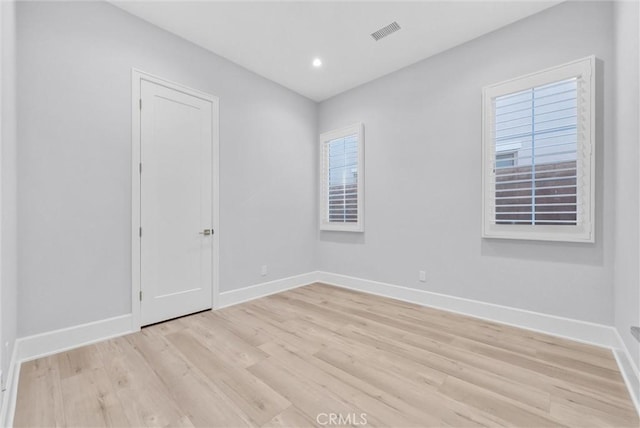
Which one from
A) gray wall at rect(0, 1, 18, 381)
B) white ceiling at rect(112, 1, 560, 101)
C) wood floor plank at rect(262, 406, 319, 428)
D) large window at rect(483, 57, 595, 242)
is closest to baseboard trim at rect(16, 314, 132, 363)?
gray wall at rect(0, 1, 18, 381)

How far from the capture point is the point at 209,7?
257 centimetres

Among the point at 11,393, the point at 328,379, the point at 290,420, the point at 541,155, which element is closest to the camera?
the point at 290,420

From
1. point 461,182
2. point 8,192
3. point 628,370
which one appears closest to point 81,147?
point 8,192

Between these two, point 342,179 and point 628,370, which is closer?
point 628,370

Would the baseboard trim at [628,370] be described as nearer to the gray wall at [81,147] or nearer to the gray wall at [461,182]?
the gray wall at [461,182]

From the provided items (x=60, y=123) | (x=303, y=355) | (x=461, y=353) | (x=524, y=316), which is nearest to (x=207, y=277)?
(x=303, y=355)

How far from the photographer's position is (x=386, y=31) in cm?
287

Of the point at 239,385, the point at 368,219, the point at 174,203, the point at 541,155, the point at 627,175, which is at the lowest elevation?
the point at 239,385

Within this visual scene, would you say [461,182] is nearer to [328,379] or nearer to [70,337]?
[328,379]

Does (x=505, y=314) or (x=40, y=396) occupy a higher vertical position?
(x=505, y=314)

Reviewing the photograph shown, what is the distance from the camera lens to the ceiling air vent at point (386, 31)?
279cm

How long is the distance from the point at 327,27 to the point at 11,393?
12.4 ft

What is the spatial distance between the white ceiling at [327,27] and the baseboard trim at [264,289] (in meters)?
2.94

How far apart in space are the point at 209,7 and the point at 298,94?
6.25ft
